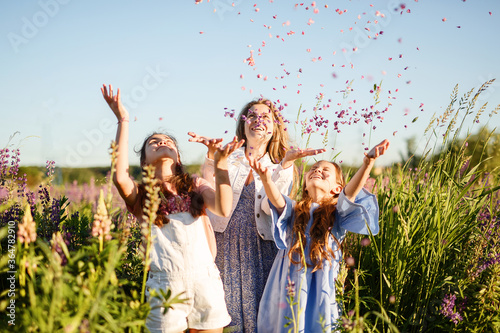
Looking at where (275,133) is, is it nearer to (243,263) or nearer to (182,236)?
(243,263)

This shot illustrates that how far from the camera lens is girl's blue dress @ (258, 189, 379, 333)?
2.81 metres

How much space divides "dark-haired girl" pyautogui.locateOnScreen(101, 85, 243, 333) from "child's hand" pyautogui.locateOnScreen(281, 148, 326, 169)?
27.0 inches

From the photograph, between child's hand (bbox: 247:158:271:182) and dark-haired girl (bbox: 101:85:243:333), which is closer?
dark-haired girl (bbox: 101:85:243:333)

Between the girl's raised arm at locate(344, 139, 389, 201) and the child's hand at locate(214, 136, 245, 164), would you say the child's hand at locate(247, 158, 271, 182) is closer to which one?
the child's hand at locate(214, 136, 245, 164)

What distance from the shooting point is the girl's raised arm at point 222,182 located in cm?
254

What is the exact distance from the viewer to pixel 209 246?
9.91 ft

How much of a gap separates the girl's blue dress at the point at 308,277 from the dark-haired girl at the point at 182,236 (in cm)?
37

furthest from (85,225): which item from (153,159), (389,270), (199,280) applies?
(389,270)

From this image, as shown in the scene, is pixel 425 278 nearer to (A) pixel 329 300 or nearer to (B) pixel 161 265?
(A) pixel 329 300

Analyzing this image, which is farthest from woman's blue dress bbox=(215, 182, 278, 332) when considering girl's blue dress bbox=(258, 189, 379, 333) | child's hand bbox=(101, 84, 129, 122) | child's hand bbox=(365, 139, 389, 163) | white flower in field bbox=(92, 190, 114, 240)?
white flower in field bbox=(92, 190, 114, 240)

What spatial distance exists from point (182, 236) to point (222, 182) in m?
0.47

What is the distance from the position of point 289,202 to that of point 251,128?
2.74 ft

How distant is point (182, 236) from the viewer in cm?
276

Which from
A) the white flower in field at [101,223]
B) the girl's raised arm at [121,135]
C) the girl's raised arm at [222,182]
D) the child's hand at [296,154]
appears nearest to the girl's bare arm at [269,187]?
the girl's raised arm at [222,182]
